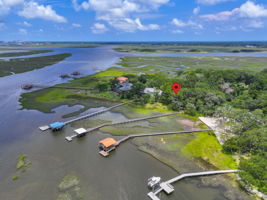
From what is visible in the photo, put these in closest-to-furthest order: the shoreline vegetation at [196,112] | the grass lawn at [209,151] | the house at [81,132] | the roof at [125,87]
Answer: the grass lawn at [209,151] < the shoreline vegetation at [196,112] < the house at [81,132] < the roof at [125,87]

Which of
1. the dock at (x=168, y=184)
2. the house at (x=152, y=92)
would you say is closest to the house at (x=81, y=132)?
the dock at (x=168, y=184)

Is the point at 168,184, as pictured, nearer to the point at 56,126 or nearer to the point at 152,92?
the point at 56,126

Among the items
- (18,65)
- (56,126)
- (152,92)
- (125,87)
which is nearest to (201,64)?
(152,92)

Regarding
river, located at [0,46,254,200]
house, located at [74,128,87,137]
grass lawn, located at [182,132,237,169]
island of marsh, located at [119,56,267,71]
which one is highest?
island of marsh, located at [119,56,267,71]

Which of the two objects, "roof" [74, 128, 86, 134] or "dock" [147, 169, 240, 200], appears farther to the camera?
"roof" [74, 128, 86, 134]

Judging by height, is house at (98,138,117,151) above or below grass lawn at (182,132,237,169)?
above

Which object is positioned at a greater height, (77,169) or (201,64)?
(201,64)

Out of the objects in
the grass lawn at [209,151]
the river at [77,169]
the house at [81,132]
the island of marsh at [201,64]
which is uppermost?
the island of marsh at [201,64]

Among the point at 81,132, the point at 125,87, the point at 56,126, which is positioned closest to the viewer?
the point at 81,132

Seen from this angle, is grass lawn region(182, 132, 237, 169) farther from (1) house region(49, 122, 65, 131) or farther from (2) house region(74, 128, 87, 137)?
(1) house region(49, 122, 65, 131)

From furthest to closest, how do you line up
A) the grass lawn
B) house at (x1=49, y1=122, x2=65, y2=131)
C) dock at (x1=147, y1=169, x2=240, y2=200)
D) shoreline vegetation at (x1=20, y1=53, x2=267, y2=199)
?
house at (x1=49, y1=122, x2=65, y2=131)
shoreline vegetation at (x1=20, y1=53, x2=267, y2=199)
the grass lawn
dock at (x1=147, y1=169, x2=240, y2=200)

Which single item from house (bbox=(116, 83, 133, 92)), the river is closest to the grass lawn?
the river

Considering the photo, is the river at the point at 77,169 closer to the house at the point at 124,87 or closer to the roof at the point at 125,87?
the house at the point at 124,87
